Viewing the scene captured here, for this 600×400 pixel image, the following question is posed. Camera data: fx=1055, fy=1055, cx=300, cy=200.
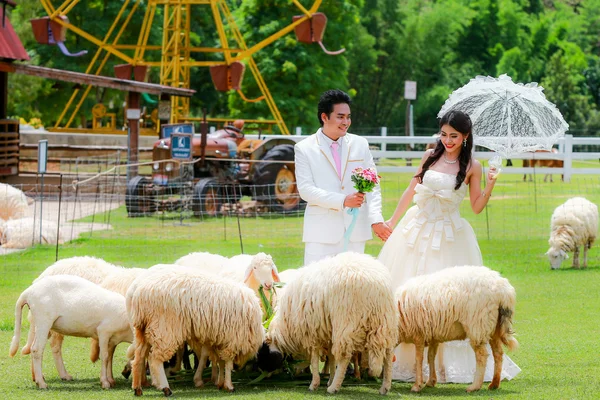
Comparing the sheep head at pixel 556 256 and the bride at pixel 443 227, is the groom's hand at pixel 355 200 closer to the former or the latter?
the bride at pixel 443 227

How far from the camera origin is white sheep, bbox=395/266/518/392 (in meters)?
6.84

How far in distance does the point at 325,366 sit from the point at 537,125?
2.62 metres

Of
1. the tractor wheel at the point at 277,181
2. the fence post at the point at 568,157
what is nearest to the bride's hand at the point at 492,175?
the tractor wheel at the point at 277,181

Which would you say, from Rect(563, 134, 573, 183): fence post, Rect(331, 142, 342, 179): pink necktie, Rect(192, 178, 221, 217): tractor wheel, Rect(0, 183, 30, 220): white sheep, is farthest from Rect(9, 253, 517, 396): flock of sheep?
Rect(563, 134, 573, 183): fence post

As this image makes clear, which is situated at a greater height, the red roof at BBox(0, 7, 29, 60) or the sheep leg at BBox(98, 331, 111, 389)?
the red roof at BBox(0, 7, 29, 60)

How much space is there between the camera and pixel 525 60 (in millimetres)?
57656

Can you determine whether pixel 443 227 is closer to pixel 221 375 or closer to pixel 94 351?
pixel 221 375

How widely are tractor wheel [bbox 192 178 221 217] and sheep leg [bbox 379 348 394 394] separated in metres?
12.9

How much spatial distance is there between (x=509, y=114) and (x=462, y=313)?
6.84 feet

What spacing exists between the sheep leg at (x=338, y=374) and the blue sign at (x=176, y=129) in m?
14.7

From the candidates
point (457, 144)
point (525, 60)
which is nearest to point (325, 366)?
point (457, 144)

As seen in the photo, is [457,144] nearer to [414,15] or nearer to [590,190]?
[590,190]

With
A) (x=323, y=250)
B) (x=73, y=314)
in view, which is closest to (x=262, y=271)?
(x=323, y=250)

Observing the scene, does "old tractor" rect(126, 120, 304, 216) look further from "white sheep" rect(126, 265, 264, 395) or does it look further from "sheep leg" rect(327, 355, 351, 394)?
"sheep leg" rect(327, 355, 351, 394)
